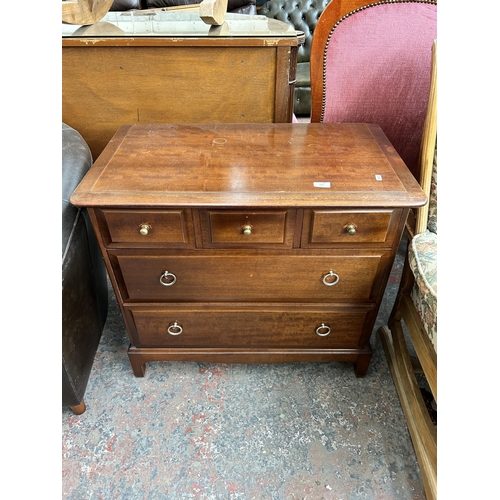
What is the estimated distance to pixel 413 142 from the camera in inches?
67.6

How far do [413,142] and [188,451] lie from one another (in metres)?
1.57

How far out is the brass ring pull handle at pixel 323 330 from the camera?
1.38m

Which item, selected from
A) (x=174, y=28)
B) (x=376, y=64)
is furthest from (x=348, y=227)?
(x=174, y=28)

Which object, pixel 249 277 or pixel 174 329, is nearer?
pixel 249 277

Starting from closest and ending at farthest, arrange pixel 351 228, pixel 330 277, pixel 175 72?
pixel 351 228 < pixel 330 277 < pixel 175 72

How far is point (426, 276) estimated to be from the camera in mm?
1181

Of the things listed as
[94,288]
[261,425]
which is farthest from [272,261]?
[94,288]

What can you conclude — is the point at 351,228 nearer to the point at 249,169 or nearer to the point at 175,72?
the point at 249,169

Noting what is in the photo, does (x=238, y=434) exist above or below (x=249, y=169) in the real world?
below

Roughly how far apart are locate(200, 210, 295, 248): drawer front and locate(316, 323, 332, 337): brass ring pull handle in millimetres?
390

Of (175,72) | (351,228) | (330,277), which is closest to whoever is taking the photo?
(351,228)

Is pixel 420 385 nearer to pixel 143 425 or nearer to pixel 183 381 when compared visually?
pixel 183 381

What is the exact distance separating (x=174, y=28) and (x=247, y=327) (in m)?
1.22

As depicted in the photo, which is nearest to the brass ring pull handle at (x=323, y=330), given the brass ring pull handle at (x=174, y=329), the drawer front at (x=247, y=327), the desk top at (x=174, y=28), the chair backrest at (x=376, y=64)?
the drawer front at (x=247, y=327)
